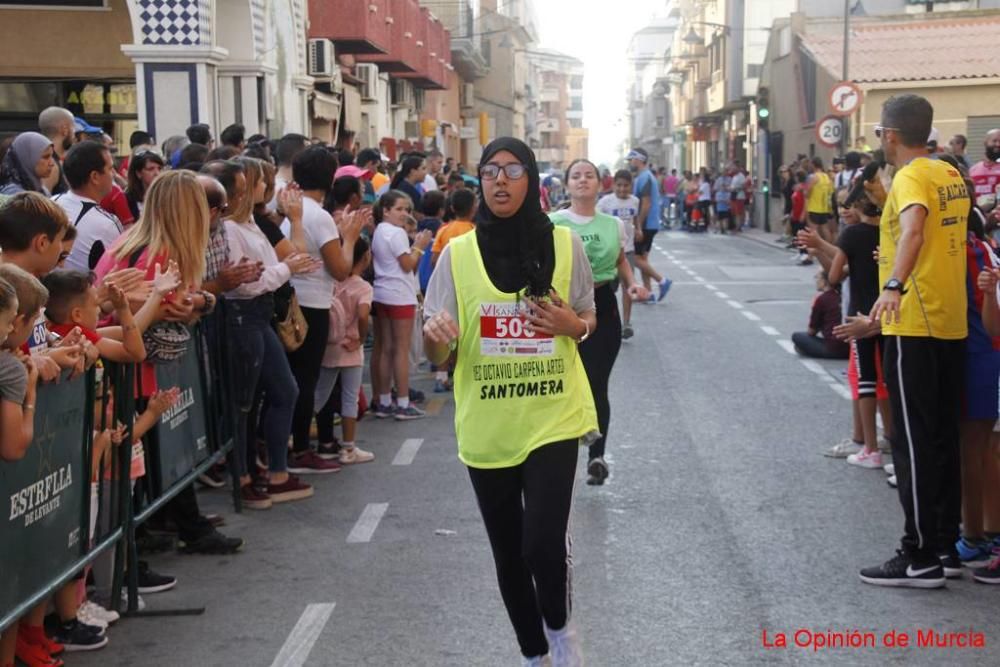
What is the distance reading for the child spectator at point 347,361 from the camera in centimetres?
933

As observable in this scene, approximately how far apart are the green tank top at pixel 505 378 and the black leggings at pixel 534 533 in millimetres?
59

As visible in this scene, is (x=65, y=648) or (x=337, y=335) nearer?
(x=65, y=648)

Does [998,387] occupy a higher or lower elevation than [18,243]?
lower

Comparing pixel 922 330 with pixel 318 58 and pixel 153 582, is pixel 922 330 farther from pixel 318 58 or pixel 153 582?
pixel 318 58

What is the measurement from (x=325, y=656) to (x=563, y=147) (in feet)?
441

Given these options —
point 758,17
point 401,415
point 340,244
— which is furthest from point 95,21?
point 758,17

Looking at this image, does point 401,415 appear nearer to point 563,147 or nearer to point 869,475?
point 869,475

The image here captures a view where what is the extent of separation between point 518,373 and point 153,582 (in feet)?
8.58

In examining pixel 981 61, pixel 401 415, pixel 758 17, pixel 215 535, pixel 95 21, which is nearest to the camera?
pixel 215 535

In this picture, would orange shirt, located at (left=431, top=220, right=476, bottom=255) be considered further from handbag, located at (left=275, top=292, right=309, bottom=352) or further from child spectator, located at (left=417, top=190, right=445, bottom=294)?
handbag, located at (left=275, top=292, right=309, bottom=352)

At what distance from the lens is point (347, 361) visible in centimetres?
938

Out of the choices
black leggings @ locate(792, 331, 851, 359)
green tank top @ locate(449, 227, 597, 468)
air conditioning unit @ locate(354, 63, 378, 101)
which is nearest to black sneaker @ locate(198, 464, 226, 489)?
green tank top @ locate(449, 227, 597, 468)

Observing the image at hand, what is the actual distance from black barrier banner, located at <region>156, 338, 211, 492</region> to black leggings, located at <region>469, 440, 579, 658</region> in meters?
2.27

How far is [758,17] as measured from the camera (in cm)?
5244
